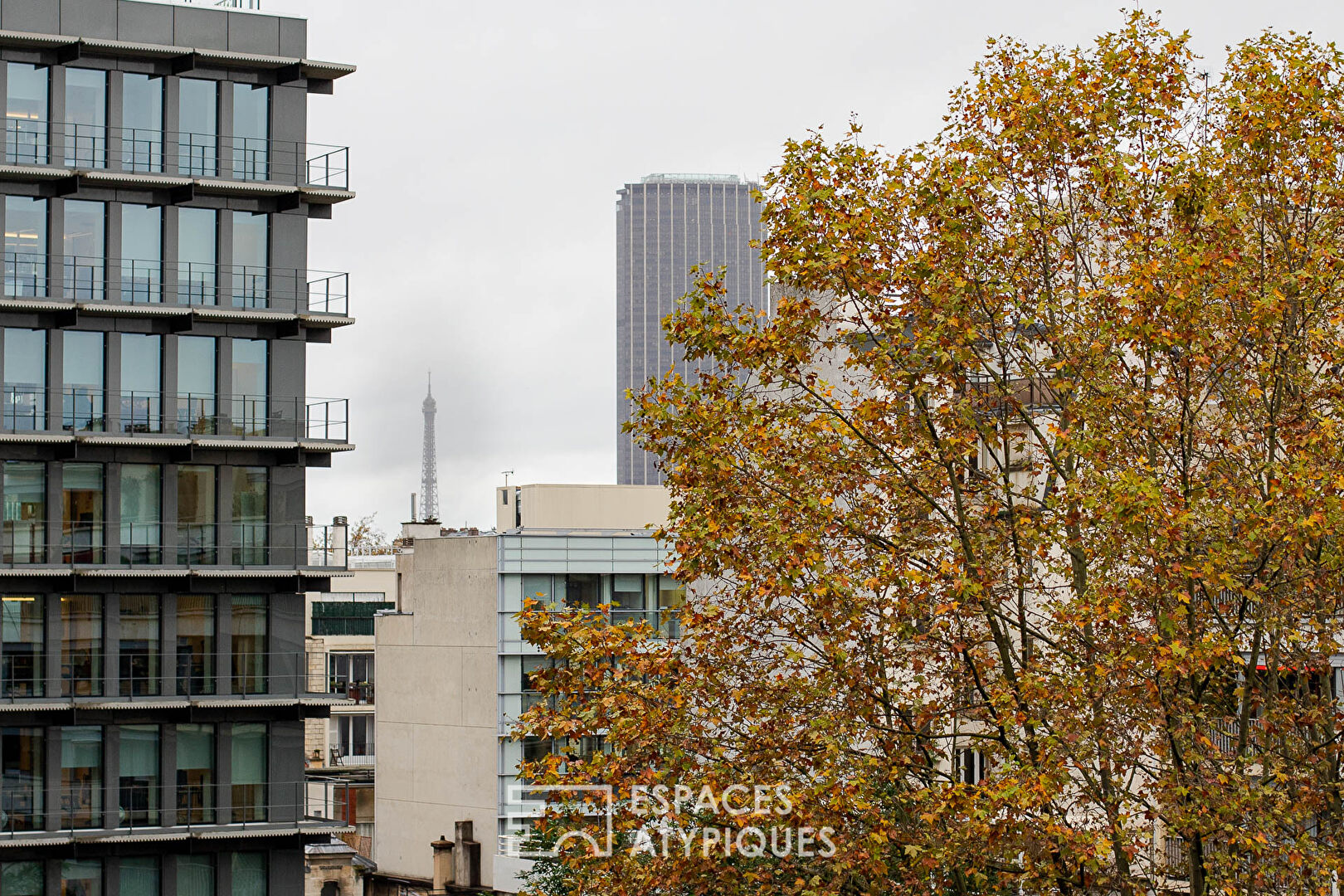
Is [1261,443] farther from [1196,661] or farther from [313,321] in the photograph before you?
[313,321]

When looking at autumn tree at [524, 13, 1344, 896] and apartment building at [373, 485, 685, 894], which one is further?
apartment building at [373, 485, 685, 894]

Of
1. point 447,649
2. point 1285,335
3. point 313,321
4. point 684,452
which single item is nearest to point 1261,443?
point 1285,335

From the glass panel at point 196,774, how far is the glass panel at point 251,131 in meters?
14.9

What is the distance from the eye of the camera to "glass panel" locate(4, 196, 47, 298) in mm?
43281

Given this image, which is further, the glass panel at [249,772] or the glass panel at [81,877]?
the glass panel at [249,772]

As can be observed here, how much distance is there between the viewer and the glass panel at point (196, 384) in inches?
1756

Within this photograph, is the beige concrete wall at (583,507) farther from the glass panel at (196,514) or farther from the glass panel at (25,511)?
the glass panel at (25,511)

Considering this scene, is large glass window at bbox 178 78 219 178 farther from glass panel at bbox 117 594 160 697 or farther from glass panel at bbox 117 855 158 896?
glass panel at bbox 117 855 158 896

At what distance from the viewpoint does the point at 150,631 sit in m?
43.9

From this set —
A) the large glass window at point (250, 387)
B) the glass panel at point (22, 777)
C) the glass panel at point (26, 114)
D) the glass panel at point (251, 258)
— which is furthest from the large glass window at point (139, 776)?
the glass panel at point (26, 114)

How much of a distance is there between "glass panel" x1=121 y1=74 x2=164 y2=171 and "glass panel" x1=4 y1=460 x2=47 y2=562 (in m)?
8.36

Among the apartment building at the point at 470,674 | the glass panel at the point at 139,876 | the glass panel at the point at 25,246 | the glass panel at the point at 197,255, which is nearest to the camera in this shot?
the glass panel at the point at 139,876

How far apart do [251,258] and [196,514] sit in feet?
23.3

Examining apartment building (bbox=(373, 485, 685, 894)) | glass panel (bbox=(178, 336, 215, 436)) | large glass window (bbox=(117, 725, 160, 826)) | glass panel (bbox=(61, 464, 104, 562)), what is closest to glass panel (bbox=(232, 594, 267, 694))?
large glass window (bbox=(117, 725, 160, 826))
